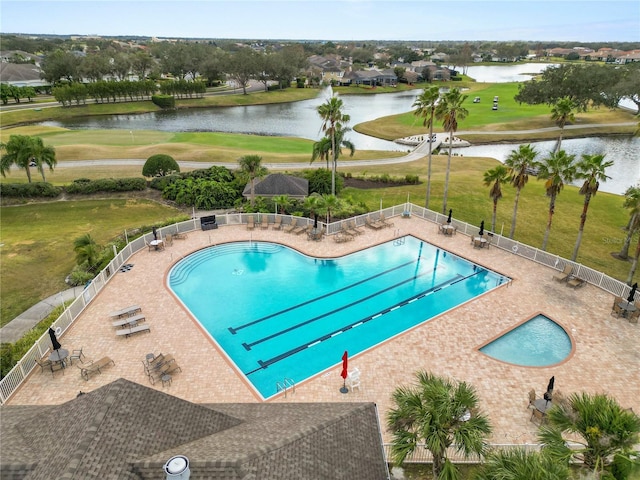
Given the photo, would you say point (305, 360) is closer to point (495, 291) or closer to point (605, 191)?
point (495, 291)

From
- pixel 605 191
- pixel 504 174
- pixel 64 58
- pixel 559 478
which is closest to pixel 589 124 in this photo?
pixel 605 191

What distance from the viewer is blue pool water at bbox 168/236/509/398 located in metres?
19.7

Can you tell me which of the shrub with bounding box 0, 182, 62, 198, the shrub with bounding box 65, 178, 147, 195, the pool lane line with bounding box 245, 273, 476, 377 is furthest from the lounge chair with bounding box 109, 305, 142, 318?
Result: the shrub with bounding box 0, 182, 62, 198

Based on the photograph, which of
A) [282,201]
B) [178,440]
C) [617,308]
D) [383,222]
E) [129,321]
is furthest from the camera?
[282,201]

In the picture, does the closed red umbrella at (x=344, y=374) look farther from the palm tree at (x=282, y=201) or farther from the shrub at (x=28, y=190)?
the shrub at (x=28, y=190)

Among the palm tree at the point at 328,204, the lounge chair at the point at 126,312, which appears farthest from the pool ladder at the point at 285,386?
the palm tree at the point at 328,204

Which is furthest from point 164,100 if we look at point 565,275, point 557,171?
point 565,275

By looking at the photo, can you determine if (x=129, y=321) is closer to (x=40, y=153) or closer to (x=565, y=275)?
(x=565, y=275)

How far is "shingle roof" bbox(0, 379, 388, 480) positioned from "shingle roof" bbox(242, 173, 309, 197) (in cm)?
2686

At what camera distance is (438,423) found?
923 cm

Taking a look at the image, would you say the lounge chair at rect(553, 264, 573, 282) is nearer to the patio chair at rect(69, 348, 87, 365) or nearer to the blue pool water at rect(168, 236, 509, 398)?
the blue pool water at rect(168, 236, 509, 398)

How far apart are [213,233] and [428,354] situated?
743 inches

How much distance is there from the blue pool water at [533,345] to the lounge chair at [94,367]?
16.9 meters

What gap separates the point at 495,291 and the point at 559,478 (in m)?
17.4
